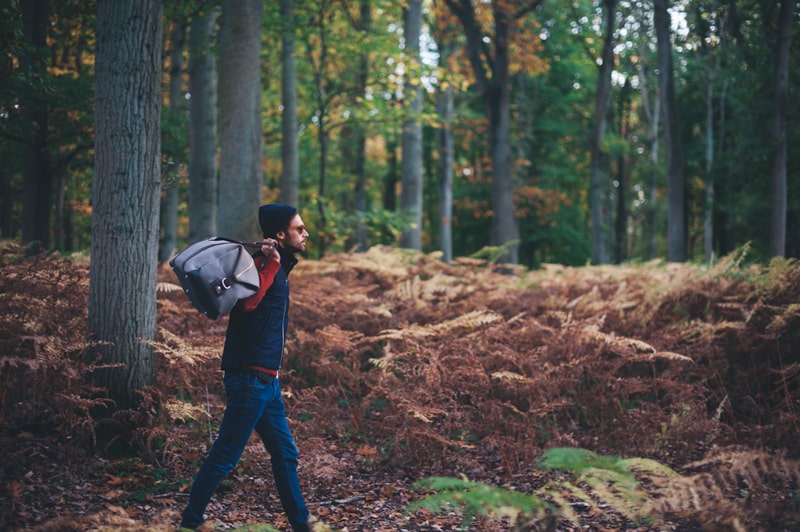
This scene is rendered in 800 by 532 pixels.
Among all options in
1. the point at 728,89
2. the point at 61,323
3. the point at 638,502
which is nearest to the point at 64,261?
the point at 61,323

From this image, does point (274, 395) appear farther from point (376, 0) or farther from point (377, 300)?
point (376, 0)

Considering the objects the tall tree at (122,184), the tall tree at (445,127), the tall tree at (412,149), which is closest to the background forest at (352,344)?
the tall tree at (122,184)

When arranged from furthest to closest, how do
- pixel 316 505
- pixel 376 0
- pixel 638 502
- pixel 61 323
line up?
1. pixel 376 0
2. pixel 61 323
3. pixel 316 505
4. pixel 638 502

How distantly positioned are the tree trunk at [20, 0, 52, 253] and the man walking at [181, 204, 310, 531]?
22.0 feet

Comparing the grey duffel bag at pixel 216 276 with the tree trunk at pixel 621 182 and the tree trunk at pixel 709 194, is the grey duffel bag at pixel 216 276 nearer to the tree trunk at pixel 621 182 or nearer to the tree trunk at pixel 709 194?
the tree trunk at pixel 709 194

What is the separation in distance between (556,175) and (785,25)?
19207 millimetres

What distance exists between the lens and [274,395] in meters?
4.09

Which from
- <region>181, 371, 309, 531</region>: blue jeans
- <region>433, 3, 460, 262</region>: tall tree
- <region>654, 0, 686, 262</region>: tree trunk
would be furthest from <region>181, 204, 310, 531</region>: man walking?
<region>433, 3, 460, 262</region>: tall tree

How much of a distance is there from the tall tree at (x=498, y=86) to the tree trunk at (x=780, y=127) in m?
5.30

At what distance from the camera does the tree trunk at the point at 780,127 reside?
12125 millimetres

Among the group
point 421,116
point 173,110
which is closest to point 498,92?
point 421,116

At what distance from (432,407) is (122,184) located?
136 inches

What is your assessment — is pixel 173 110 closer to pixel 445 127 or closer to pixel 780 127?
pixel 445 127

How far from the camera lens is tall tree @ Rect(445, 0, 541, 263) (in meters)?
15.1
